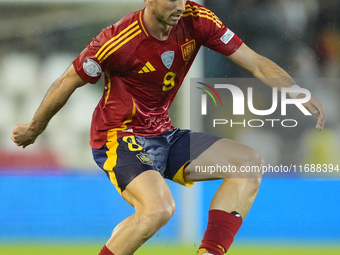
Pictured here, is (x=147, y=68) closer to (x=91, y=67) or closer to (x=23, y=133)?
(x=91, y=67)

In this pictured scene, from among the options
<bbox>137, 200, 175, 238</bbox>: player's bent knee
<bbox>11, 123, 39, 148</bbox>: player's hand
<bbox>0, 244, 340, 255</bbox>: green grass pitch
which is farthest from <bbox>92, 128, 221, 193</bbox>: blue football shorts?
<bbox>0, 244, 340, 255</bbox>: green grass pitch

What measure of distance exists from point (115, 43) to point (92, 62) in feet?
0.37

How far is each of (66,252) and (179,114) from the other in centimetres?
124

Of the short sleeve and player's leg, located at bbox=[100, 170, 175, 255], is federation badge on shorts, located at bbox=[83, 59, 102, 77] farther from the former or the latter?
player's leg, located at bbox=[100, 170, 175, 255]

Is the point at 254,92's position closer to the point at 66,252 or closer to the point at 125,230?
the point at 66,252

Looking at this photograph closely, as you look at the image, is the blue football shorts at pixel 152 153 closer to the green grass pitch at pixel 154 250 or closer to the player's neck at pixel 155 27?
the player's neck at pixel 155 27

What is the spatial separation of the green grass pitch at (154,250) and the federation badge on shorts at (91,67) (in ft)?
3.81

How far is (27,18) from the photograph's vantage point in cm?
344

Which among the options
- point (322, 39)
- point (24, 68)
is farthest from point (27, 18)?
point (322, 39)

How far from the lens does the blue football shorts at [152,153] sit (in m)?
1.75

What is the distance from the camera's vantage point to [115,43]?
5.67 ft

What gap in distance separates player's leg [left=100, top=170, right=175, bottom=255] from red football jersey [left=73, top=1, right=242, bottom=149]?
0.28m

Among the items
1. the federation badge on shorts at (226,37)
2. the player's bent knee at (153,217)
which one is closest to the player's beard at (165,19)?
the federation badge on shorts at (226,37)

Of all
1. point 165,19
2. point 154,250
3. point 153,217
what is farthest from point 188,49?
point 154,250
